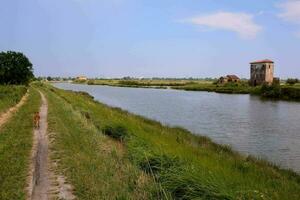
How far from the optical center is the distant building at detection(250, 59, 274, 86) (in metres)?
100

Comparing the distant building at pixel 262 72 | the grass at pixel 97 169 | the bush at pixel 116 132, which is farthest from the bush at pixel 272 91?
the grass at pixel 97 169

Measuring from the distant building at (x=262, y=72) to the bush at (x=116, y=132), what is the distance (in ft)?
290

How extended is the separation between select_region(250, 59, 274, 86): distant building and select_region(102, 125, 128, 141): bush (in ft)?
290

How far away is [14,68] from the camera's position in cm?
8938

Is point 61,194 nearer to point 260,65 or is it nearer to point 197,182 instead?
point 197,182

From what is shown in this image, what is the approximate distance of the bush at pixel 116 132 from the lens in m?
15.3

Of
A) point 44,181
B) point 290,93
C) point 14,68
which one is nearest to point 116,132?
point 44,181

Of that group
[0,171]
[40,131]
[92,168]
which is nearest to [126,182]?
[92,168]

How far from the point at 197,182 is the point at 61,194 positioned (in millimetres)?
2950

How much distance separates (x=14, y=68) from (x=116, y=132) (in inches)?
3181

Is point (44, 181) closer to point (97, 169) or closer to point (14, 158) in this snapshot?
point (97, 169)

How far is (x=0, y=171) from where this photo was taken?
937cm

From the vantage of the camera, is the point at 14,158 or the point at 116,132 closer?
the point at 14,158

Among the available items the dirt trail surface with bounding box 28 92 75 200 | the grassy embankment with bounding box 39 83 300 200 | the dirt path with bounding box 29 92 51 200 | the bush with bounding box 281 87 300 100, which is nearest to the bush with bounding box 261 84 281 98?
the bush with bounding box 281 87 300 100
